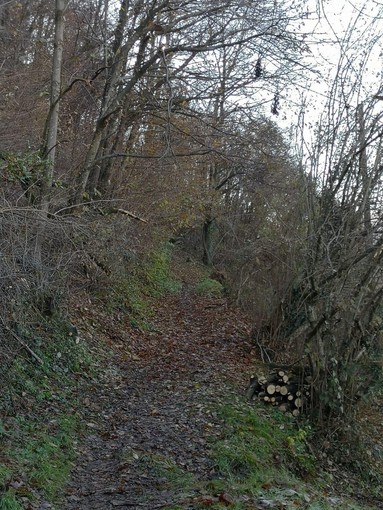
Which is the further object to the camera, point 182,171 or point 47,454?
point 182,171

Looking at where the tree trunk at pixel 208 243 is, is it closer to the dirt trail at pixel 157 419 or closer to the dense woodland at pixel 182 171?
the dense woodland at pixel 182 171

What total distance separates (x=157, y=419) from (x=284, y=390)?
2.50 m

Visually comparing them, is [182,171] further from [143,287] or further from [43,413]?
[43,413]

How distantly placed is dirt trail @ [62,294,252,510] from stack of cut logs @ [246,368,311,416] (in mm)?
387

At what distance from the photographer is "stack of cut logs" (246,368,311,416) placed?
1009cm

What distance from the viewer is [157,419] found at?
29.0 feet

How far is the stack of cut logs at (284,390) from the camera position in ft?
33.1

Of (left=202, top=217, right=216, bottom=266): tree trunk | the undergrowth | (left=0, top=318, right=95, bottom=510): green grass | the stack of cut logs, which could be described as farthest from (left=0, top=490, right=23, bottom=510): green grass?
(left=202, top=217, right=216, bottom=266): tree trunk

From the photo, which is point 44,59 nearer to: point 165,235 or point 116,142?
point 116,142

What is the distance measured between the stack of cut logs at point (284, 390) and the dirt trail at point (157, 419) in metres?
0.39

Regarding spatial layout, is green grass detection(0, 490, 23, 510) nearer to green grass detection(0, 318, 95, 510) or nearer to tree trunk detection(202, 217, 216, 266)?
green grass detection(0, 318, 95, 510)

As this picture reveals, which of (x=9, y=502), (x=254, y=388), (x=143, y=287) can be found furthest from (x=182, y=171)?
(x=9, y=502)

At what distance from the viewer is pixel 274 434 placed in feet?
29.2

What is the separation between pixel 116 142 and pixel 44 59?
3530mm
